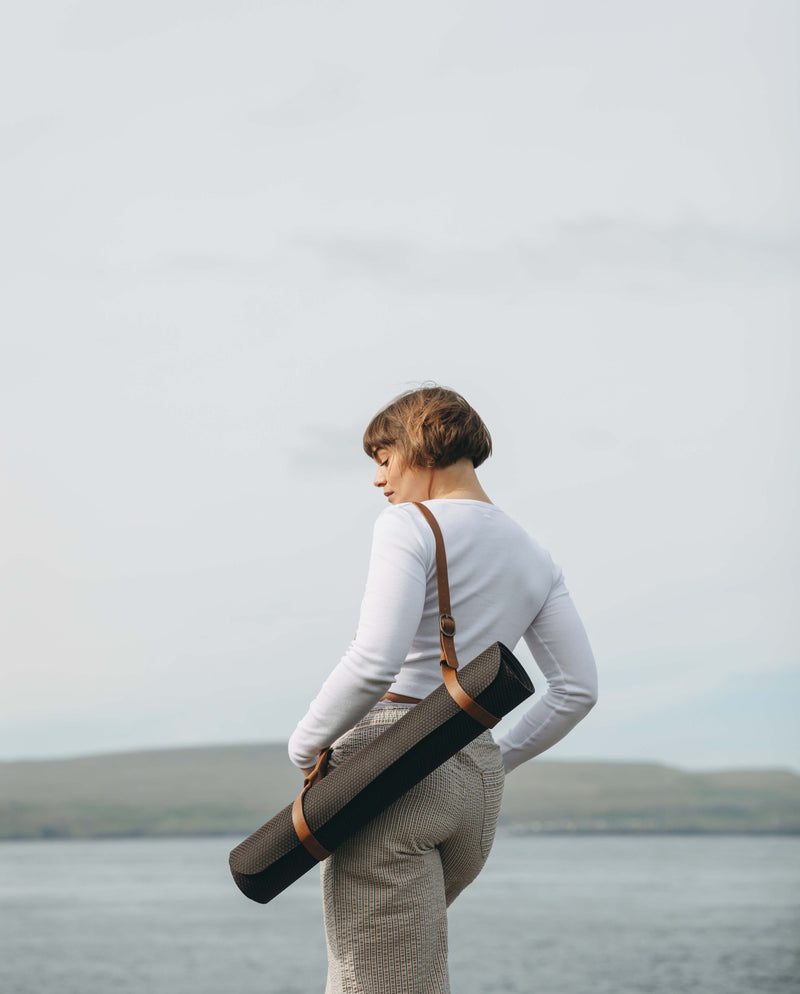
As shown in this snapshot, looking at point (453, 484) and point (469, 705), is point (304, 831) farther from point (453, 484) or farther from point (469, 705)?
point (453, 484)

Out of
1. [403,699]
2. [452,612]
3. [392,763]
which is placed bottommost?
[392,763]

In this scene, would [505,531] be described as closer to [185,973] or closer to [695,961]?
[695,961]

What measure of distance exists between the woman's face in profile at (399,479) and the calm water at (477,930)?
44780 mm

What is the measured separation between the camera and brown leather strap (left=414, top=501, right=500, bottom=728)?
6.72ft

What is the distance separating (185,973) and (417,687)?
58038 mm

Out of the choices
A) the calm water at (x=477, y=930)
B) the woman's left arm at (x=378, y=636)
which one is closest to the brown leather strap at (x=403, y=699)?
the woman's left arm at (x=378, y=636)

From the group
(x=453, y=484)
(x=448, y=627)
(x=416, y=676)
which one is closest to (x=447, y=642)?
(x=448, y=627)

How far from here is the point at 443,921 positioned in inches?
88.4

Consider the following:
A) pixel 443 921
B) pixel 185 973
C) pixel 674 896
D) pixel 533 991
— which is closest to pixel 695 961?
pixel 533 991

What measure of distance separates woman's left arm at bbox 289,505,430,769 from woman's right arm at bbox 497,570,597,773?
1.47 ft

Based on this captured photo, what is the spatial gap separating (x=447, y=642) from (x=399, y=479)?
0.38m

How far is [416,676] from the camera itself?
224cm

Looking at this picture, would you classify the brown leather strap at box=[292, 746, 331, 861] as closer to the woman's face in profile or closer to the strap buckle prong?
the strap buckle prong

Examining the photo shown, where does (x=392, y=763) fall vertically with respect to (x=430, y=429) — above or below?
below
